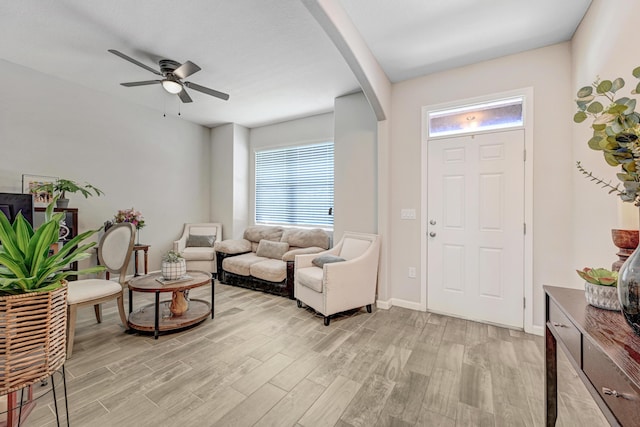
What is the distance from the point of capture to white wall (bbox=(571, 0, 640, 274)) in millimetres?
1649

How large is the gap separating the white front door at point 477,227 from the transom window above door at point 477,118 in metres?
0.12

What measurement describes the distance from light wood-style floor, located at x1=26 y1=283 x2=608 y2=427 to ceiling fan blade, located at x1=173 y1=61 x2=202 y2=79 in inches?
102

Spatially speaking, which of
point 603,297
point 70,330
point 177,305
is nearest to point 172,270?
point 177,305

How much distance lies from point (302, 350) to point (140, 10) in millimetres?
3216

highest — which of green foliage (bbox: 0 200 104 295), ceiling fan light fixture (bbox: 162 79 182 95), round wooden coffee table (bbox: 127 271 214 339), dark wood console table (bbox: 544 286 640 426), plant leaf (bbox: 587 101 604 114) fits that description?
ceiling fan light fixture (bbox: 162 79 182 95)

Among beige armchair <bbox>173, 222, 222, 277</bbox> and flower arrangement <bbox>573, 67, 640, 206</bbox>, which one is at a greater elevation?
flower arrangement <bbox>573, 67, 640, 206</bbox>

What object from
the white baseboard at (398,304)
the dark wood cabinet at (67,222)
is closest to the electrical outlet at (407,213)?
the white baseboard at (398,304)

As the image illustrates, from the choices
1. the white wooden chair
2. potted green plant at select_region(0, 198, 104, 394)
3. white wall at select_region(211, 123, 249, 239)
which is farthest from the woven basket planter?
white wall at select_region(211, 123, 249, 239)

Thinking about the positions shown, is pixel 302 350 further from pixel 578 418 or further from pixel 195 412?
pixel 578 418

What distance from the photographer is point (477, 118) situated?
300 cm

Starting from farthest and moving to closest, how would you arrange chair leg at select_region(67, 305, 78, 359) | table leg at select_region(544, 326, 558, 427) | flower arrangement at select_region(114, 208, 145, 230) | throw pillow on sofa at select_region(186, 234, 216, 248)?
throw pillow on sofa at select_region(186, 234, 216, 248)
flower arrangement at select_region(114, 208, 145, 230)
chair leg at select_region(67, 305, 78, 359)
table leg at select_region(544, 326, 558, 427)

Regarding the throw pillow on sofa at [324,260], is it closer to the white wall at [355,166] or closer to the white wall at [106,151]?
the white wall at [355,166]

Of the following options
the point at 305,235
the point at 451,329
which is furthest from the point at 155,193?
the point at 451,329

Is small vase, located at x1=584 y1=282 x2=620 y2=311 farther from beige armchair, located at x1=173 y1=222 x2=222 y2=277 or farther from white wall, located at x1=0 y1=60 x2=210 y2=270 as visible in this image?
white wall, located at x1=0 y1=60 x2=210 y2=270
